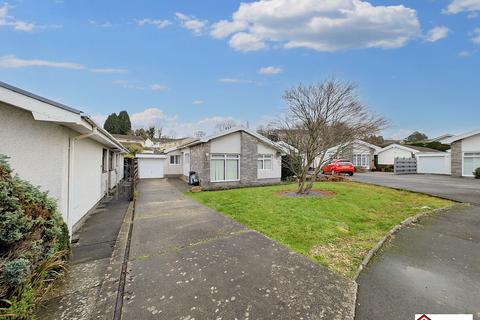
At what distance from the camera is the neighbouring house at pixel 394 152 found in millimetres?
27661

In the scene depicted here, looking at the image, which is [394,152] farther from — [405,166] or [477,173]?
[477,173]

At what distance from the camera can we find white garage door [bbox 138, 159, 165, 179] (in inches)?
870

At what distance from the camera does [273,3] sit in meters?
10.6

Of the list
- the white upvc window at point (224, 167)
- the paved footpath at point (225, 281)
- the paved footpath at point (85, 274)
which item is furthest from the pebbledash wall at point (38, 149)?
the white upvc window at point (224, 167)

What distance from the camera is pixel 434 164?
2367 centimetres

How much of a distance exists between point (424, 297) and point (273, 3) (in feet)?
41.1

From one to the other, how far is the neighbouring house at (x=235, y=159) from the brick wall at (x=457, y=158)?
17.1 meters

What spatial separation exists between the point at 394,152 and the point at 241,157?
1019 inches

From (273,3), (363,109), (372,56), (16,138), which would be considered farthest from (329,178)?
(16,138)

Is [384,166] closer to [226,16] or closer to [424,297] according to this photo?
[226,16]

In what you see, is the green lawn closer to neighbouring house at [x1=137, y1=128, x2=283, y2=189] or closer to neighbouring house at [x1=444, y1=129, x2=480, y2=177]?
neighbouring house at [x1=137, y1=128, x2=283, y2=189]

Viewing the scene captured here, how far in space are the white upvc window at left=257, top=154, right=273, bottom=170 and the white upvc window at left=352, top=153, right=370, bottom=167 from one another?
791 inches

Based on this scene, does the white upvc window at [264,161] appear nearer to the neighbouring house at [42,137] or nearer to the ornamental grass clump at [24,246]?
the neighbouring house at [42,137]

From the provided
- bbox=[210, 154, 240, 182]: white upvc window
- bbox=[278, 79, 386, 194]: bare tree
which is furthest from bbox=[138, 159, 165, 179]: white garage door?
bbox=[278, 79, 386, 194]: bare tree
